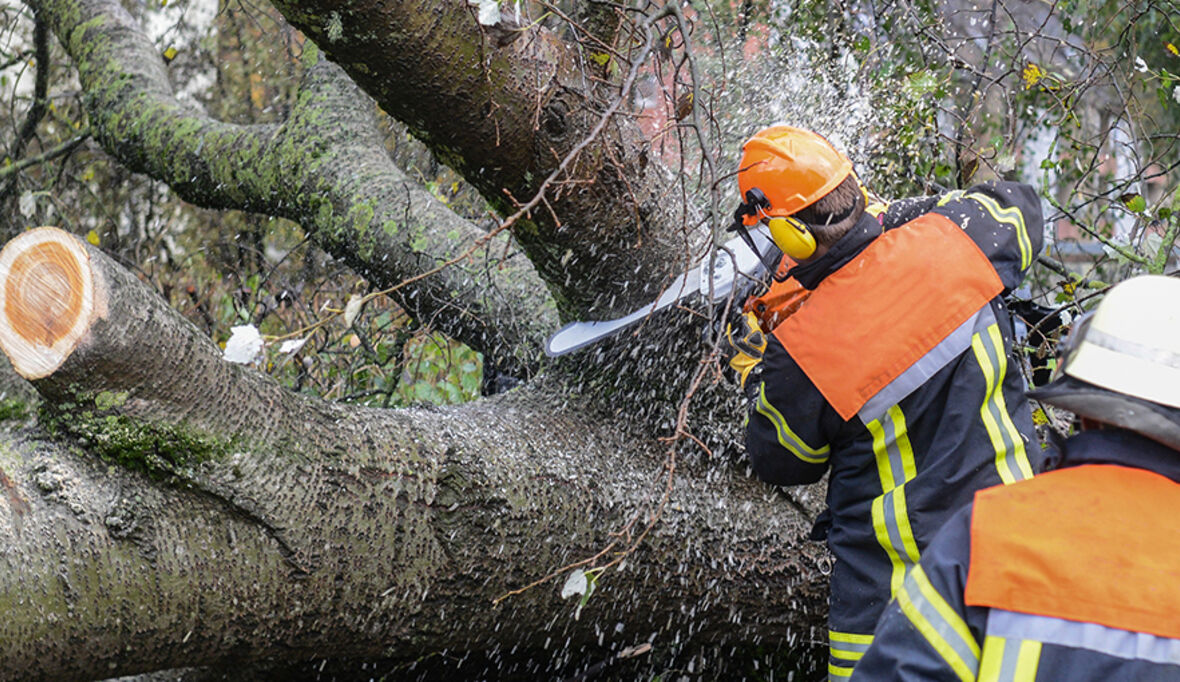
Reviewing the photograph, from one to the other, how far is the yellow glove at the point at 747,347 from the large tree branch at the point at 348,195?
1.02 meters

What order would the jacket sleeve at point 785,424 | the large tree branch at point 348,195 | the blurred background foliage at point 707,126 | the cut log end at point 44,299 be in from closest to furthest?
the cut log end at point 44,299
the jacket sleeve at point 785,424
the blurred background foliage at point 707,126
the large tree branch at point 348,195

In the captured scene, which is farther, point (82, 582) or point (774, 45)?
point (774, 45)

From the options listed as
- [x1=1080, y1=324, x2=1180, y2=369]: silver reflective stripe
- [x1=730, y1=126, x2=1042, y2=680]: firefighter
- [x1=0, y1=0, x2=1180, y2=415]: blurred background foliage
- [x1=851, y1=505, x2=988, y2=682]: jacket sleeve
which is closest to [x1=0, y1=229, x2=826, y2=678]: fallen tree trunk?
[x1=0, y1=0, x2=1180, y2=415]: blurred background foliage

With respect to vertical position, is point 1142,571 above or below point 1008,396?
above

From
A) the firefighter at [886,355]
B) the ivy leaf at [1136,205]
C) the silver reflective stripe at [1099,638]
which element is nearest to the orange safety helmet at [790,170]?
the firefighter at [886,355]

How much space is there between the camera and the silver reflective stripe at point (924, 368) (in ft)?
6.40

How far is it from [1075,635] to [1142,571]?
0.11 m

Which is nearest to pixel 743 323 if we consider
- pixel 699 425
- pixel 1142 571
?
pixel 699 425

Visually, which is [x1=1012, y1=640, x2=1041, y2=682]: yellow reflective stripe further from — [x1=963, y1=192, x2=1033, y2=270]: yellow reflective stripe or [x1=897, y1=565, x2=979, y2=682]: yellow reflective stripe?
[x1=963, y1=192, x2=1033, y2=270]: yellow reflective stripe

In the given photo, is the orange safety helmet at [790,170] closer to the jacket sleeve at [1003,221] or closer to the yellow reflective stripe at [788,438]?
Answer: the jacket sleeve at [1003,221]

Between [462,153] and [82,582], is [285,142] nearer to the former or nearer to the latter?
[462,153]

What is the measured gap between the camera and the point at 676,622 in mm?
2771

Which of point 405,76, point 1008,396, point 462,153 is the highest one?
point 405,76

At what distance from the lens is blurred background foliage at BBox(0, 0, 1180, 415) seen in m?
2.94
